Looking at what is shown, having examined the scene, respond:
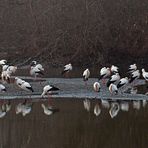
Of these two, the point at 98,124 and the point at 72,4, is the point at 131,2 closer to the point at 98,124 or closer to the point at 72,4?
the point at 72,4

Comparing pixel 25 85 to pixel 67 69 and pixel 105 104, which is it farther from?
pixel 67 69

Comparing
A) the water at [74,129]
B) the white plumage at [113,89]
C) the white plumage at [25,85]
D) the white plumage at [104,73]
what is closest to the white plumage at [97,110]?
the water at [74,129]

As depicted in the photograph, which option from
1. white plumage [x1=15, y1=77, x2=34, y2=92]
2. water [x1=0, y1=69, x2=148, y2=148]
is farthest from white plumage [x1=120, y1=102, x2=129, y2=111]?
white plumage [x1=15, y1=77, x2=34, y2=92]

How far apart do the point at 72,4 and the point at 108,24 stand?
239cm

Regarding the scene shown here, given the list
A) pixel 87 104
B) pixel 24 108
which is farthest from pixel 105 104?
pixel 24 108

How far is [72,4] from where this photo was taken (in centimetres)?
3033

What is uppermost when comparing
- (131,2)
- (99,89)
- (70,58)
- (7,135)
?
(131,2)

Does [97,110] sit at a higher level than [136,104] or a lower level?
lower

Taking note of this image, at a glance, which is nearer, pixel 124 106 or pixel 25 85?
pixel 124 106

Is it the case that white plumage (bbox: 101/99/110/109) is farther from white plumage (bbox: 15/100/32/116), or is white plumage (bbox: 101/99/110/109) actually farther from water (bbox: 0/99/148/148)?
white plumage (bbox: 15/100/32/116)

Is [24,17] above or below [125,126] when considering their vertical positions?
above

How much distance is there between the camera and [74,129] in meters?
13.6

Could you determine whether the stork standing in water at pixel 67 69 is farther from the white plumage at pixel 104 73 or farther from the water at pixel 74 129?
the water at pixel 74 129

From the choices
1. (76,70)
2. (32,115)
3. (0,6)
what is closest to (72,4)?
(76,70)
